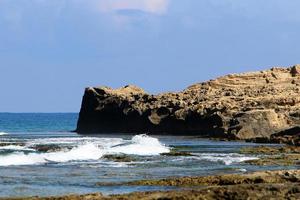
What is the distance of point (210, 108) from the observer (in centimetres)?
8994

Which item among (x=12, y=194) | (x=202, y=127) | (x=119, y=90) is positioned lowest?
(x=12, y=194)

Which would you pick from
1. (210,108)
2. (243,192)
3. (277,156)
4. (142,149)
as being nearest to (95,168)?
(277,156)

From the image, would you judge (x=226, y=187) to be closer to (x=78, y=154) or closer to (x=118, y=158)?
(x=118, y=158)

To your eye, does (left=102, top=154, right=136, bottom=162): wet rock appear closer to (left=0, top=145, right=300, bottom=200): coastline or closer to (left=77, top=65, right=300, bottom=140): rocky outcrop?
(left=0, top=145, right=300, bottom=200): coastline

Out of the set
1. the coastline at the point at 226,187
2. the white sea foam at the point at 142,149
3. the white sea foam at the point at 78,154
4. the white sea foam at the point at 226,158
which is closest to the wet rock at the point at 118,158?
the white sea foam at the point at 78,154

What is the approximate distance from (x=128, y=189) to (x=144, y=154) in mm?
24242

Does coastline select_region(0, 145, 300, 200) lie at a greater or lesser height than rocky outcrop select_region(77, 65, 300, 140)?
lesser

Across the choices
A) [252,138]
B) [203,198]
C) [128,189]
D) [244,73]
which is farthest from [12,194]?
[244,73]

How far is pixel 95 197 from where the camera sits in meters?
24.6

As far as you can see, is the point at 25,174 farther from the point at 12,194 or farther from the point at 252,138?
the point at 252,138

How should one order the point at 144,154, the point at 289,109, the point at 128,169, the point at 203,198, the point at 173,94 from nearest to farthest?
the point at 203,198, the point at 128,169, the point at 144,154, the point at 289,109, the point at 173,94

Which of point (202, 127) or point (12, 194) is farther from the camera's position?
point (202, 127)

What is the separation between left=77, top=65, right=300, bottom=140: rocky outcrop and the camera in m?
75.2

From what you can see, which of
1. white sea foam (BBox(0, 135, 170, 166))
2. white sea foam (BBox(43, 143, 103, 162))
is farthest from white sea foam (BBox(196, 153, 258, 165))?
white sea foam (BBox(43, 143, 103, 162))
